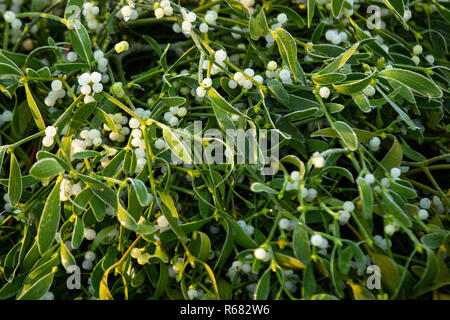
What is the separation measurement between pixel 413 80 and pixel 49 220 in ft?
1.38

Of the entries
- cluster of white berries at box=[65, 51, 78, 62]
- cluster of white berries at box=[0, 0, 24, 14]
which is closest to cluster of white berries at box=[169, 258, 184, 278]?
cluster of white berries at box=[65, 51, 78, 62]

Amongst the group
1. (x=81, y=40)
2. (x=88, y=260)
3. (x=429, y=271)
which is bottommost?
(x=88, y=260)

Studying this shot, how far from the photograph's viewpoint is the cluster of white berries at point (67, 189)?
546 millimetres

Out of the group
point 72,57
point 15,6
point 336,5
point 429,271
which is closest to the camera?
point 429,271

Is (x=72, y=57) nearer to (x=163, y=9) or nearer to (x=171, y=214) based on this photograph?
(x=163, y=9)

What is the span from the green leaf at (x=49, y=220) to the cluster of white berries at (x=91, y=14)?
269 mm

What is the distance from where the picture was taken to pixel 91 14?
0.69 metres

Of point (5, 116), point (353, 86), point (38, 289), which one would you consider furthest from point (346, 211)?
point (5, 116)

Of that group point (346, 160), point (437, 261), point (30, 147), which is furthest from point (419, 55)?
point (30, 147)

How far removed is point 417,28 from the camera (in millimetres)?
730

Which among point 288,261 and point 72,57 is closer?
point 288,261

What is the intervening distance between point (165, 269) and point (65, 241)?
150 millimetres

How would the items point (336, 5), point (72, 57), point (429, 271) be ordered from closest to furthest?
point (429, 271), point (336, 5), point (72, 57)
